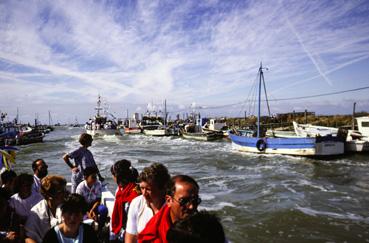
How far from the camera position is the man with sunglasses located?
2.25 meters

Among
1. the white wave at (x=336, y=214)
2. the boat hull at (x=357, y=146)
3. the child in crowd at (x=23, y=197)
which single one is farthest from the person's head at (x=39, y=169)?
the boat hull at (x=357, y=146)

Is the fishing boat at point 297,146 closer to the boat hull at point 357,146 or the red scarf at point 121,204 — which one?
the boat hull at point 357,146

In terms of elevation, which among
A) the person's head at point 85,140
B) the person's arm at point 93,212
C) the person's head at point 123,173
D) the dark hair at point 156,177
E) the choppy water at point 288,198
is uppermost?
the person's head at point 85,140

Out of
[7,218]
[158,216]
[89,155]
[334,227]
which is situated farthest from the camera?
[334,227]

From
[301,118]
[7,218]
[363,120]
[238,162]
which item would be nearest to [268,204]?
[7,218]

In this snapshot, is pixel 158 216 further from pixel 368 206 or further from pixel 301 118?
pixel 301 118

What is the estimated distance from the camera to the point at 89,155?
6422 mm

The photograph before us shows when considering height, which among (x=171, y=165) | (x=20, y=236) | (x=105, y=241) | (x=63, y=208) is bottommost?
(x=171, y=165)

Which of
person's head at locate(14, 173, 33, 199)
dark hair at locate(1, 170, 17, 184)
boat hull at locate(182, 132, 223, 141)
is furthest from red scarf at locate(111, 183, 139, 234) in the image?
boat hull at locate(182, 132, 223, 141)

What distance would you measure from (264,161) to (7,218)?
2256 centimetres

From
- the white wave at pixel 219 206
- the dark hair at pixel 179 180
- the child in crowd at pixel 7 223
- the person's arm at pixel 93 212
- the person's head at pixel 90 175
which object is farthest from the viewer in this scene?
the white wave at pixel 219 206

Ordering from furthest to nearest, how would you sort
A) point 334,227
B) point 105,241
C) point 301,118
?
1. point 301,118
2. point 334,227
3. point 105,241

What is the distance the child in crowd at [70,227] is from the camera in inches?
115

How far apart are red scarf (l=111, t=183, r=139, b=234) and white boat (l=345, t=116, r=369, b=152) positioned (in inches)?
1110
